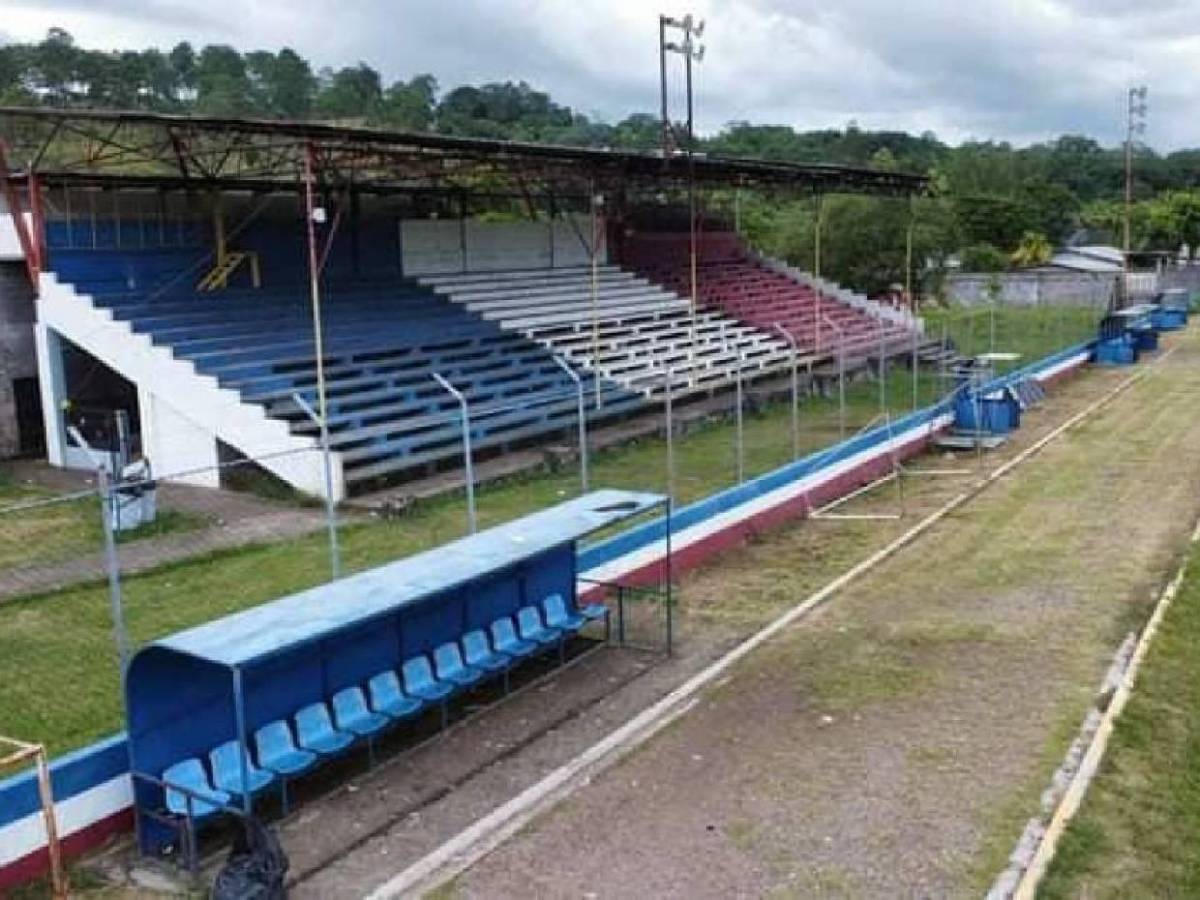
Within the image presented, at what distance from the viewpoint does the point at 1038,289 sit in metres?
55.8

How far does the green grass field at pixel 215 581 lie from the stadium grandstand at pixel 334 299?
134 cm

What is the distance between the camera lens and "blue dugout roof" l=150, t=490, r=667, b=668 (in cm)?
743

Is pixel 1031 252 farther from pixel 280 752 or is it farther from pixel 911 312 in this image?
pixel 280 752

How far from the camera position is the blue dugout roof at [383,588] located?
743 cm

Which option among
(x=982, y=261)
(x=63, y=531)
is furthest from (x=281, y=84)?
(x=63, y=531)

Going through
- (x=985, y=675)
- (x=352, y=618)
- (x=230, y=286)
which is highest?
(x=230, y=286)

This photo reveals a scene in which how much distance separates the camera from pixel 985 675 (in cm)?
1049

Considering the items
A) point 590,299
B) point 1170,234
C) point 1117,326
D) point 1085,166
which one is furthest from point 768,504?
point 1085,166

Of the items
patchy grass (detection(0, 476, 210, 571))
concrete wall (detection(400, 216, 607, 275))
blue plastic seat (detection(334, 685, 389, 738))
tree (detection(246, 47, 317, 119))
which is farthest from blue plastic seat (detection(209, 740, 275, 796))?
tree (detection(246, 47, 317, 119))

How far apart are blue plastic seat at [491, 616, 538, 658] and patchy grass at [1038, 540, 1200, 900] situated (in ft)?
14.6

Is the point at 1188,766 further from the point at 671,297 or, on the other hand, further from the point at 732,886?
the point at 671,297

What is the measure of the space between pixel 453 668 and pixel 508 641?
2.66 feet

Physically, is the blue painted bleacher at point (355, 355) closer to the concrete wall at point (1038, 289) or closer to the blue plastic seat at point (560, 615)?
the blue plastic seat at point (560, 615)

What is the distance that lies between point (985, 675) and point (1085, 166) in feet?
539
